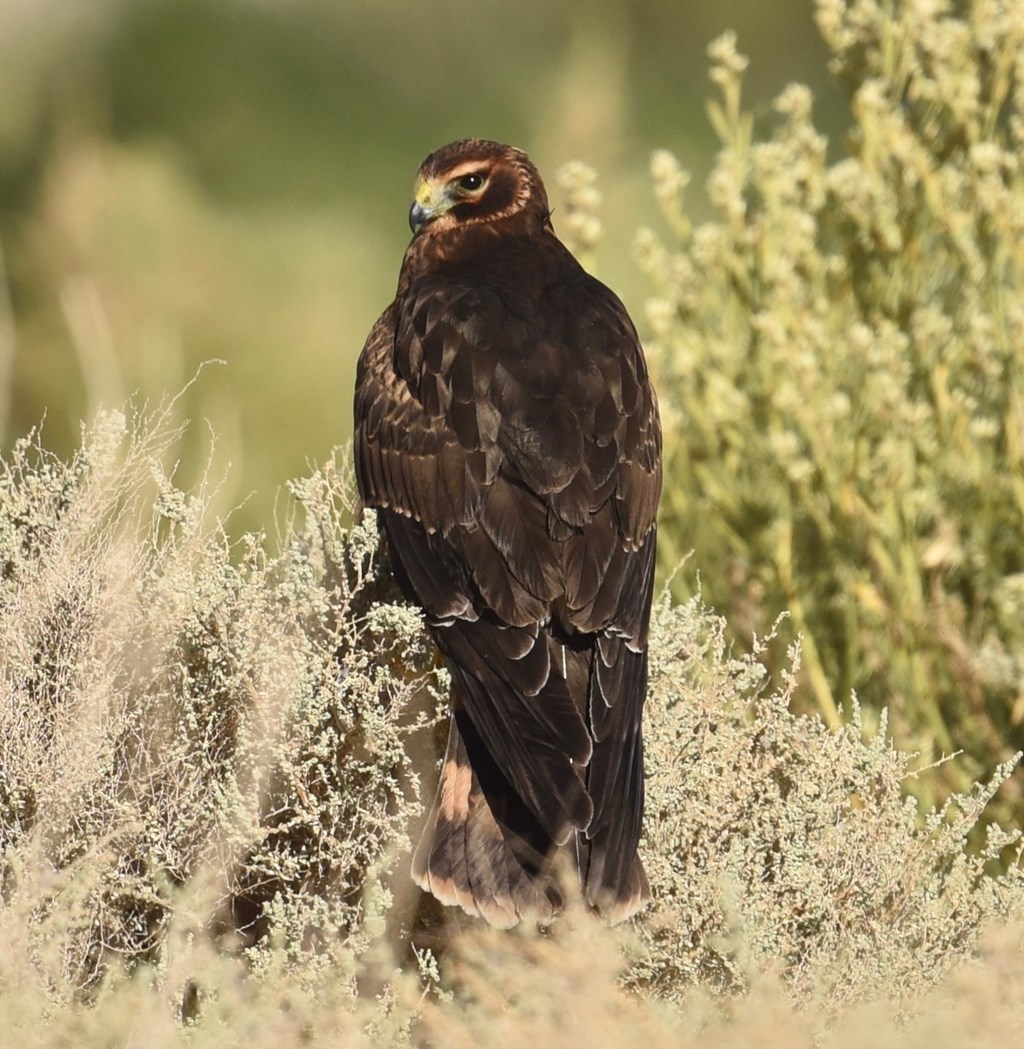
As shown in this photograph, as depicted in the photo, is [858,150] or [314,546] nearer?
[314,546]

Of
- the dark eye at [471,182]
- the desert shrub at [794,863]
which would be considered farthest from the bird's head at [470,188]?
the desert shrub at [794,863]

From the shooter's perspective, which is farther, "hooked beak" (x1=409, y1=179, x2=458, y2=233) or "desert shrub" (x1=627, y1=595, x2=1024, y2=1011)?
"hooked beak" (x1=409, y1=179, x2=458, y2=233)

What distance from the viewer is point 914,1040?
2.47 meters

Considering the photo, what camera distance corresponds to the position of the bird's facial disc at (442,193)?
4.27 m

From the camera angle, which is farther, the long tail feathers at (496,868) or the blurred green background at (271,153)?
the blurred green background at (271,153)

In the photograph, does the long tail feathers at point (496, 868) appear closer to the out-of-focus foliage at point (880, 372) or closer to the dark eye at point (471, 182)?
the out-of-focus foliage at point (880, 372)

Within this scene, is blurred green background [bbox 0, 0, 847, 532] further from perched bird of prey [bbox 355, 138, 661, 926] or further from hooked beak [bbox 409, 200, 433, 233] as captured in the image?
perched bird of prey [bbox 355, 138, 661, 926]

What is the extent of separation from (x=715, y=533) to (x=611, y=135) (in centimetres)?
278

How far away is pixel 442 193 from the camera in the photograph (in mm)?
4297

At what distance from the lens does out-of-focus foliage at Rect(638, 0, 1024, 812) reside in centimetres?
432

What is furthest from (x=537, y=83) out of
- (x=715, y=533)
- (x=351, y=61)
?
(x=715, y=533)

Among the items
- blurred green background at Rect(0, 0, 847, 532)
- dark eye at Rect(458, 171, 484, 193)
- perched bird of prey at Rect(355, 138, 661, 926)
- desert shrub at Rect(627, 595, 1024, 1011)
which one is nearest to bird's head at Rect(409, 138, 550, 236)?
dark eye at Rect(458, 171, 484, 193)

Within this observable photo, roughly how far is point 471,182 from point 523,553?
1322mm

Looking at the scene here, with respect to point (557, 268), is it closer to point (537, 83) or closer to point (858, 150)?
point (858, 150)
